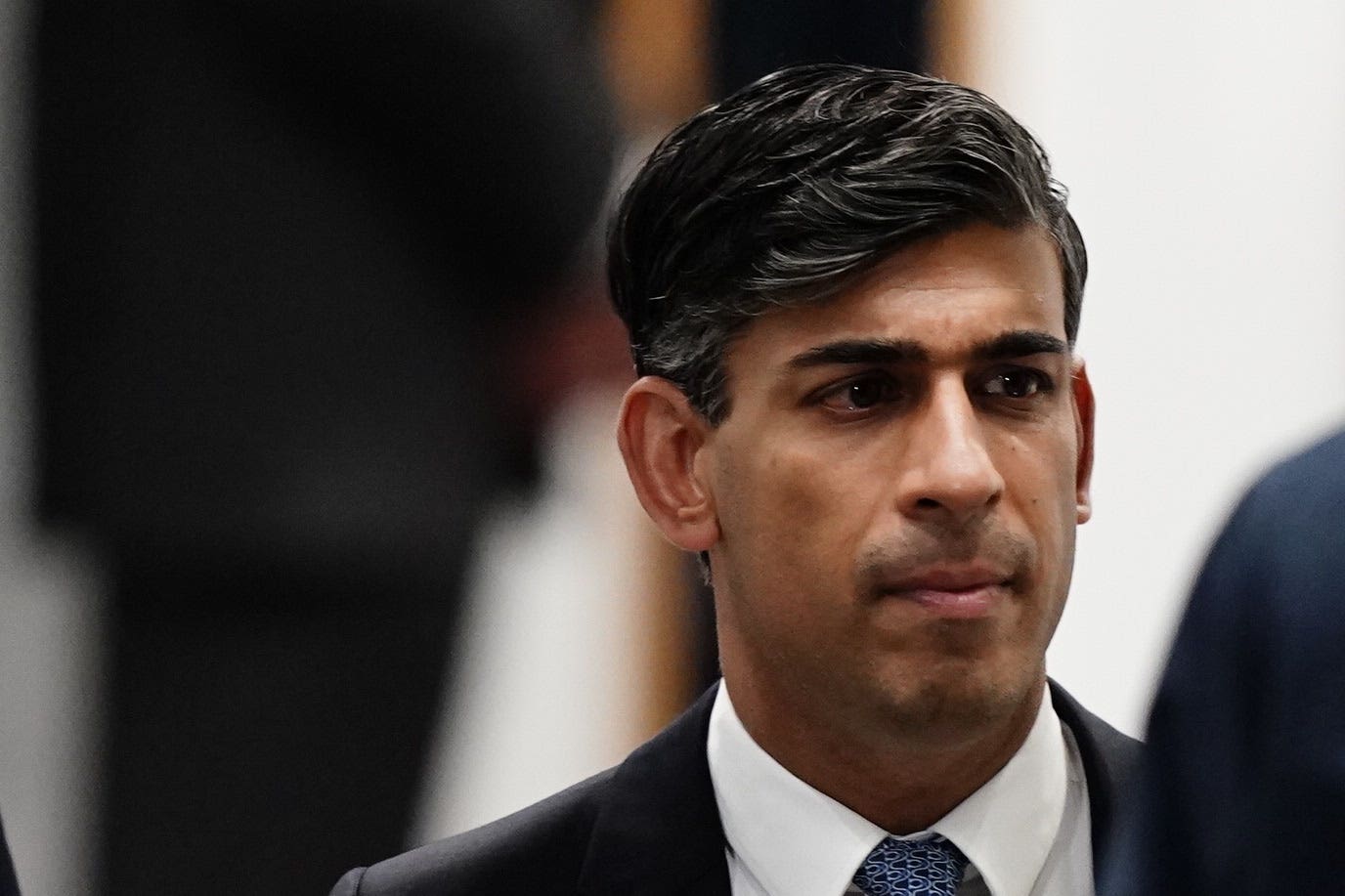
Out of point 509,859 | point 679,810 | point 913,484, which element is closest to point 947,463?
point 913,484

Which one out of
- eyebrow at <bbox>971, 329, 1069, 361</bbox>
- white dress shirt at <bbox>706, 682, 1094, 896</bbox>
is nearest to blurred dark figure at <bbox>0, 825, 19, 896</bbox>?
white dress shirt at <bbox>706, 682, 1094, 896</bbox>

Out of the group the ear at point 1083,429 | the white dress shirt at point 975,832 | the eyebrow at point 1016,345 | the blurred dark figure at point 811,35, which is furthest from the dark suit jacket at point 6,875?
the blurred dark figure at point 811,35

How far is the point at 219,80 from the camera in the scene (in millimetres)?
2971

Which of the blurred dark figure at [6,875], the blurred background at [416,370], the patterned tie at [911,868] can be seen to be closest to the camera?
the blurred dark figure at [6,875]

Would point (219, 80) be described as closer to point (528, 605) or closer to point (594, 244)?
point (594, 244)

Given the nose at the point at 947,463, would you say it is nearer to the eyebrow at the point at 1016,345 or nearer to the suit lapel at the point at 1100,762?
the eyebrow at the point at 1016,345

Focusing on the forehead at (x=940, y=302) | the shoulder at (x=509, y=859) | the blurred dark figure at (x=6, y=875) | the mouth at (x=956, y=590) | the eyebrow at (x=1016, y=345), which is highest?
the forehead at (x=940, y=302)

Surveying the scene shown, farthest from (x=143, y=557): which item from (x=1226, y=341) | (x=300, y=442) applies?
(x=1226, y=341)

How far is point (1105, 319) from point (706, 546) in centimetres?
111

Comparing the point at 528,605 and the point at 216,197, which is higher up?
the point at 216,197

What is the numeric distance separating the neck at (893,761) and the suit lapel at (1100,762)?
0.27 feet

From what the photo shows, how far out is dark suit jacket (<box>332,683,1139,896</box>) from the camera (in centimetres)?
209

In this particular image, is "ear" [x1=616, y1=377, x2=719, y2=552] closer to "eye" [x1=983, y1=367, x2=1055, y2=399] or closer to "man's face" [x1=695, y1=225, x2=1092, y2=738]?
"man's face" [x1=695, y1=225, x2=1092, y2=738]

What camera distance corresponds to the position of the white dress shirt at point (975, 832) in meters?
2.00
